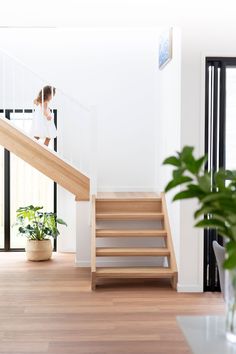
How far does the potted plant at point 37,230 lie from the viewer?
7.95 metres

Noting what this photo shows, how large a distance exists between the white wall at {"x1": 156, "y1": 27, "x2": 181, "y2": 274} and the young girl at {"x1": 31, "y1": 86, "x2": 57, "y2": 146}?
1583 mm

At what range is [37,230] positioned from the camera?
26.3 feet

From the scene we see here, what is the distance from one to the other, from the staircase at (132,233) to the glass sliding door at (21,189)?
1.42 metres

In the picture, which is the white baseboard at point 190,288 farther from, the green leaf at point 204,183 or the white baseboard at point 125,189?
the green leaf at point 204,183

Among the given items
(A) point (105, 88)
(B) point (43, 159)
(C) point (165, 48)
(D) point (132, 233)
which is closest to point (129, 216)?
(D) point (132, 233)

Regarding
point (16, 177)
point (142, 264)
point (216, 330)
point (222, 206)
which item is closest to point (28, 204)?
point (16, 177)

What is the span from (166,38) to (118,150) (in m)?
2.20

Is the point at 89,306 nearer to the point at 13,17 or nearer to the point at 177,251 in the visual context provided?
the point at 177,251

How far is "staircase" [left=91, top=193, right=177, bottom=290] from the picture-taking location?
252 inches

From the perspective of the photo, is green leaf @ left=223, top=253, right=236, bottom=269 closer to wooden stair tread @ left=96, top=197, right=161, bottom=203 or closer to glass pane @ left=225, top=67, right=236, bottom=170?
glass pane @ left=225, top=67, right=236, bottom=170

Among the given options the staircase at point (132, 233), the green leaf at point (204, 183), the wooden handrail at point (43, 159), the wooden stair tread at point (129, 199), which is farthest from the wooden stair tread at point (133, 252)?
the green leaf at point (204, 183)

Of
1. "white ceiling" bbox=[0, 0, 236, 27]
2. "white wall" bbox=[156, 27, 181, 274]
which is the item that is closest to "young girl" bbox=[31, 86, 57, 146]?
"white wall" bbox=[156, 27, 181, 274]

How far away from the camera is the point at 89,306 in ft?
18.1

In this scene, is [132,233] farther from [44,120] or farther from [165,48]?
[165,48]
